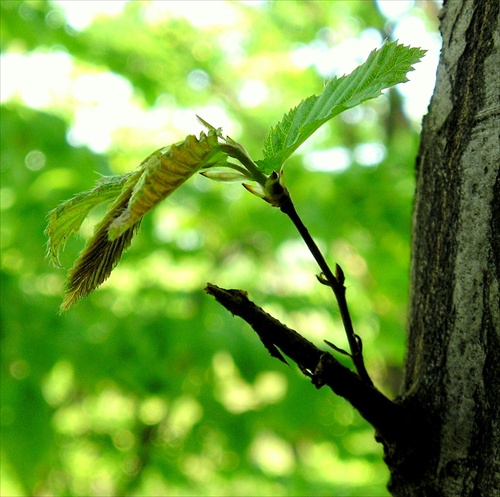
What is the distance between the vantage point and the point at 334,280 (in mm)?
485

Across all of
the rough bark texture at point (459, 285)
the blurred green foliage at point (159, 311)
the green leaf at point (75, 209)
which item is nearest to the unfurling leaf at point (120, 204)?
the green leaf at point (75, 209)

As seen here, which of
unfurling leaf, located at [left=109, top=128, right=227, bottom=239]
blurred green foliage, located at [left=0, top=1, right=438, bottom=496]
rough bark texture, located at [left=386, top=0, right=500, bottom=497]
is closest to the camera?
unfurling leaf, located at [left=109, top=128, right=227, bottom=239]

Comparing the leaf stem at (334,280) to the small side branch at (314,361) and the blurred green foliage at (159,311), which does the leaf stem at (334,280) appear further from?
the blurred green foliage at (159,311)

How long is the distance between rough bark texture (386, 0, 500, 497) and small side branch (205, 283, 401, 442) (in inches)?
1.0

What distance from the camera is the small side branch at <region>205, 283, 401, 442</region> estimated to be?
468mm

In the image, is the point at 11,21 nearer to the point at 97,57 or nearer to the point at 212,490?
the point at 97,57

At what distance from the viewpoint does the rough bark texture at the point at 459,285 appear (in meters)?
0.46

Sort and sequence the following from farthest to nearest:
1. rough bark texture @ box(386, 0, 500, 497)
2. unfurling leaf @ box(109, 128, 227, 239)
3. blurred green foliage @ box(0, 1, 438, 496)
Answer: blurred green foliage @ box(0, 1, 438, 496), rough bark texture @ box(386, 0, 500, 497), unfurling leaf @ box(109, 128, 227, 239)

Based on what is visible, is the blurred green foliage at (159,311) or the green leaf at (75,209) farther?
the blurred green foliage at (159,311)

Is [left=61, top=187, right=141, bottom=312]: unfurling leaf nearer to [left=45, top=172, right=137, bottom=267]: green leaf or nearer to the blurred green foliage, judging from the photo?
[left=45, top=172, right=137, bottom=267]: green leaf

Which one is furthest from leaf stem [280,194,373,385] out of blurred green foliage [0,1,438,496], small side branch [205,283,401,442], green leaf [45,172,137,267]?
blurred green foliage [0,1,438,496]

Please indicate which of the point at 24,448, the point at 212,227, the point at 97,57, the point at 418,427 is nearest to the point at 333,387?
the point at 418,427

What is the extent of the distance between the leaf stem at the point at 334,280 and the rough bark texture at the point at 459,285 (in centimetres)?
6

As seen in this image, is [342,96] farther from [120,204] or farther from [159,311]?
[159,311]
